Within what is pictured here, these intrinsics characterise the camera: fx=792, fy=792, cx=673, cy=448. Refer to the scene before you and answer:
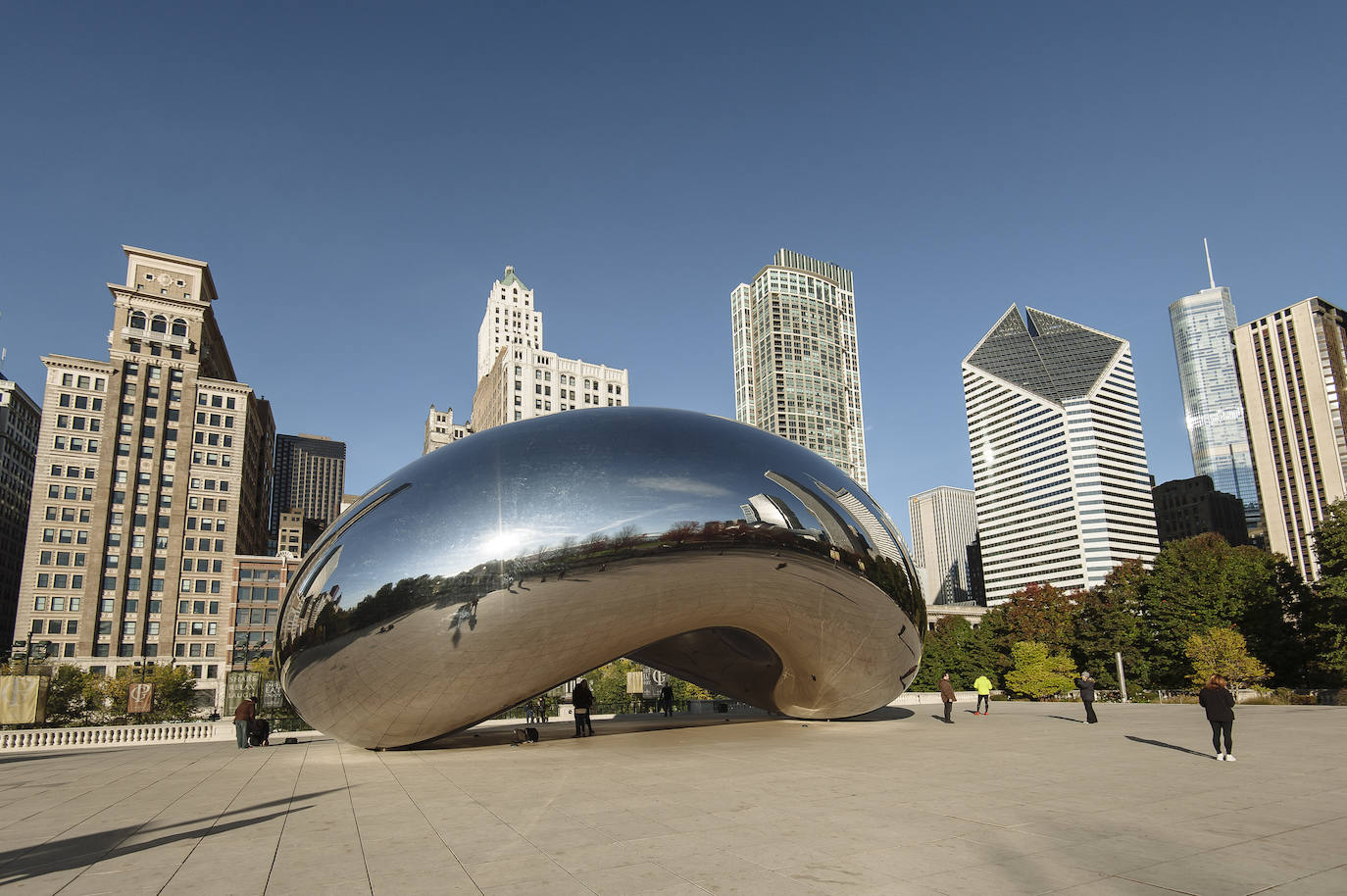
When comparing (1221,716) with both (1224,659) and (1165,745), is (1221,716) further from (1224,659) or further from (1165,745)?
(1224,659)

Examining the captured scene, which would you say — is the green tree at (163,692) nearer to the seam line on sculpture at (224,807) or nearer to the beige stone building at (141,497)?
the beige stone building at (141,497)

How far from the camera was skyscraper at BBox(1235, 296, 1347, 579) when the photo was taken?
155 metres

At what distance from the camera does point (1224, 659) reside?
3725cm

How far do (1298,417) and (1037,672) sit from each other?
6342 inches

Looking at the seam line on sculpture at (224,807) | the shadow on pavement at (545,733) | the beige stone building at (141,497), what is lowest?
the shadow on pavement at (545,733)

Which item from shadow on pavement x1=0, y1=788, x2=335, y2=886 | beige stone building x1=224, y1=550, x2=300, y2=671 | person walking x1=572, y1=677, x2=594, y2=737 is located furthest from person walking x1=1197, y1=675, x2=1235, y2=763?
beige stone building x1=224, y1=550, x2=300, y2=671

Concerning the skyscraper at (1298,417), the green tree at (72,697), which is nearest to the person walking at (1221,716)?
the green tree at (72,697)

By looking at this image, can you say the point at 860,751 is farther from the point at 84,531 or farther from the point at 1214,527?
the point at 1214,527

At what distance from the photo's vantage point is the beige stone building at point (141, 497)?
93.1 metres

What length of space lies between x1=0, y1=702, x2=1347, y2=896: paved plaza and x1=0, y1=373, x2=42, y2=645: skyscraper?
139728mm

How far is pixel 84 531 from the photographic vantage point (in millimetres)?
95312

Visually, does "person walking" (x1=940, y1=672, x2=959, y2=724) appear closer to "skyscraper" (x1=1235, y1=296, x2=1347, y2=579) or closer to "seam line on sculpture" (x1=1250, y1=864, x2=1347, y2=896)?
"seam line on sculpture" (x1=1250, y1=864, x2=1347, y2=896)

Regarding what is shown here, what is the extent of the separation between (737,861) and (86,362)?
120450 mm

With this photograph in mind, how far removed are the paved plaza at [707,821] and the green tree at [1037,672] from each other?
3175 centimetres
